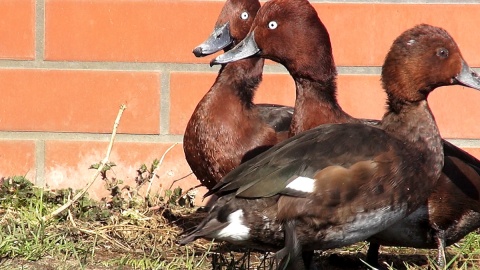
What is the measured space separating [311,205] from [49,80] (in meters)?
1.50

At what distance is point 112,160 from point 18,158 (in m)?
0.36

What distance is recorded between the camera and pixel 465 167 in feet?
11.6

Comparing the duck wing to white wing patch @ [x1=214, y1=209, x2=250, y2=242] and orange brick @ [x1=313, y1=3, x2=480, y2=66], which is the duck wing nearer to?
white wing patch @ [x1=214, y1=209, x2=250, y2=242]

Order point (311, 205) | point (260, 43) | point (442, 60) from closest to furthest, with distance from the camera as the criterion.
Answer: point (311, 205)
point (442, 60)
point (260, 43)

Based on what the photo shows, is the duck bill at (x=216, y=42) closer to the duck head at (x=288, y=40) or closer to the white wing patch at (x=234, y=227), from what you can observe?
the duck head at (x=288, y=40)

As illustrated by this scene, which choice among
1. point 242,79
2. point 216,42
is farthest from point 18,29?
point 242,79

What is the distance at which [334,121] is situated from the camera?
3.62m

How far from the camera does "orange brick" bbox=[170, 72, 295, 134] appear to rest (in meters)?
4.14

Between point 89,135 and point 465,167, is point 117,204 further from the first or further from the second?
point 465,167

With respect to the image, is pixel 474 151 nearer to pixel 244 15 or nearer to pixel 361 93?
pixel 361 93

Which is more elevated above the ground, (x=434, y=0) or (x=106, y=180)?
(x=434, y=0)

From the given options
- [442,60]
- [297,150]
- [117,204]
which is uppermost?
[442,60]

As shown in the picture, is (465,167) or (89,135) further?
(89,135)

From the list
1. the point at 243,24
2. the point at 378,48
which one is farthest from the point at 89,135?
the point at 378,48
